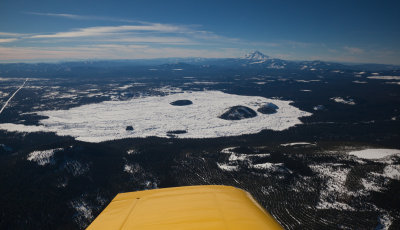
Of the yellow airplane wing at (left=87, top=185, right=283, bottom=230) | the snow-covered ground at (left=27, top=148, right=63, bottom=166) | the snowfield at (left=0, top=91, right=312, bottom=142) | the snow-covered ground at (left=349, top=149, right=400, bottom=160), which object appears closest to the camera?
the yellow airplane wing at (left=87, top=185, right=283, bottom=230)

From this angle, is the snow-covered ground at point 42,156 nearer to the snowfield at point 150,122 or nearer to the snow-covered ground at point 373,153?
the snowfield at point 150,122

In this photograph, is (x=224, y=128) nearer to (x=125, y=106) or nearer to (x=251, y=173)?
(x=251, y=173)

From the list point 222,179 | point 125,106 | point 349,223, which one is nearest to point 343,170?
point 349,223

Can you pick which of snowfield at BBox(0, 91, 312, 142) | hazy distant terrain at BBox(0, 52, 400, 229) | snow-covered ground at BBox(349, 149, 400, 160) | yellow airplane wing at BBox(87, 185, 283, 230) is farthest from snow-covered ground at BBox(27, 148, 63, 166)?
snow-covered ground at BBox(349, 149, 400, 160)

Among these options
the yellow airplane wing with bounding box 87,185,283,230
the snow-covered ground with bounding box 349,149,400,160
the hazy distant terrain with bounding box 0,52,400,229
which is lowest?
the hazy distant terrain with bounding box 0,52,400,229

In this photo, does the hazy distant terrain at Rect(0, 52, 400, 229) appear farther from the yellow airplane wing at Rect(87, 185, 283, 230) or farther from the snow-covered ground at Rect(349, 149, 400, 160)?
the yellow airplane wing at Rect(87, 185, 283, 230)

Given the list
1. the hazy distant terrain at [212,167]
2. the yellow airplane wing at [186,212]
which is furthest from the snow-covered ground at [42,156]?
the yellow airplane wing at [186,212]
